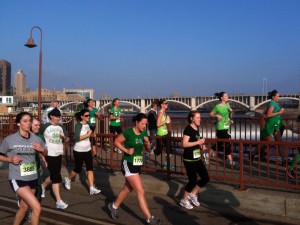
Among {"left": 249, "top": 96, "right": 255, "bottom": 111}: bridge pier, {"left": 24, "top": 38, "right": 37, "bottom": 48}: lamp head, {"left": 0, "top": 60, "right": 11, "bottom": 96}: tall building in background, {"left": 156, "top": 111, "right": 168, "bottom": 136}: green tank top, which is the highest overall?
{"left": 0, "top": 60, "right": 11, "bottom": 96}: tall building in background

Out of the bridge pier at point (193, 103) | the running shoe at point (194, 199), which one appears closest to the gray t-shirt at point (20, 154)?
the running shoe at point (194, 199)

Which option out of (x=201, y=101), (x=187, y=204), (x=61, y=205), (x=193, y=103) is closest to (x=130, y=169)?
(x=187, y=204)

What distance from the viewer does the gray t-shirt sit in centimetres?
474

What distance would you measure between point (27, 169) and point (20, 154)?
0.21m

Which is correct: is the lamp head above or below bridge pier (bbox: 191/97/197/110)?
above

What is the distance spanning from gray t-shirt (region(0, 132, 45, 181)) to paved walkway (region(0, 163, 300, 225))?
141cm

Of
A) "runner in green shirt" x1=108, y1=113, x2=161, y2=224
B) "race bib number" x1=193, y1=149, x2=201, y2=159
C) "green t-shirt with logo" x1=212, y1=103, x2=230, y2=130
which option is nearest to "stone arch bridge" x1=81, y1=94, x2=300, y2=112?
"green t-shirt with logo" x1=212, y1=103, x2=230, y2=130

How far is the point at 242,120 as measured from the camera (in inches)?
431

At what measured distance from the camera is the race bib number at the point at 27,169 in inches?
187

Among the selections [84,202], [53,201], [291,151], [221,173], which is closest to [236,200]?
[221,173]

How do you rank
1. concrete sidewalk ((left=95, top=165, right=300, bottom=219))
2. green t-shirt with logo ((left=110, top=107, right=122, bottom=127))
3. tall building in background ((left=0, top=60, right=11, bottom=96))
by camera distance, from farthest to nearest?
tall building in background ((left=0, top=60, right=11, bottom=96)) < green t-shirt with logo ((left=110, top=107, right=122, bottom=127)) < concrete sidewalk ((left=95, top=165, right=300, bottom=219))

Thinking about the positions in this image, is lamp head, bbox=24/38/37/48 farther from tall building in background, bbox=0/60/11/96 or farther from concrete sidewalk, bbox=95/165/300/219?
tall building in background, bbox=0/60/11/96

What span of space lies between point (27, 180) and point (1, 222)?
1518 millimetres

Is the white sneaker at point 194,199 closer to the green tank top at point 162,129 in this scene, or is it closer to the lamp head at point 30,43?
the green tank top at point 162,129
